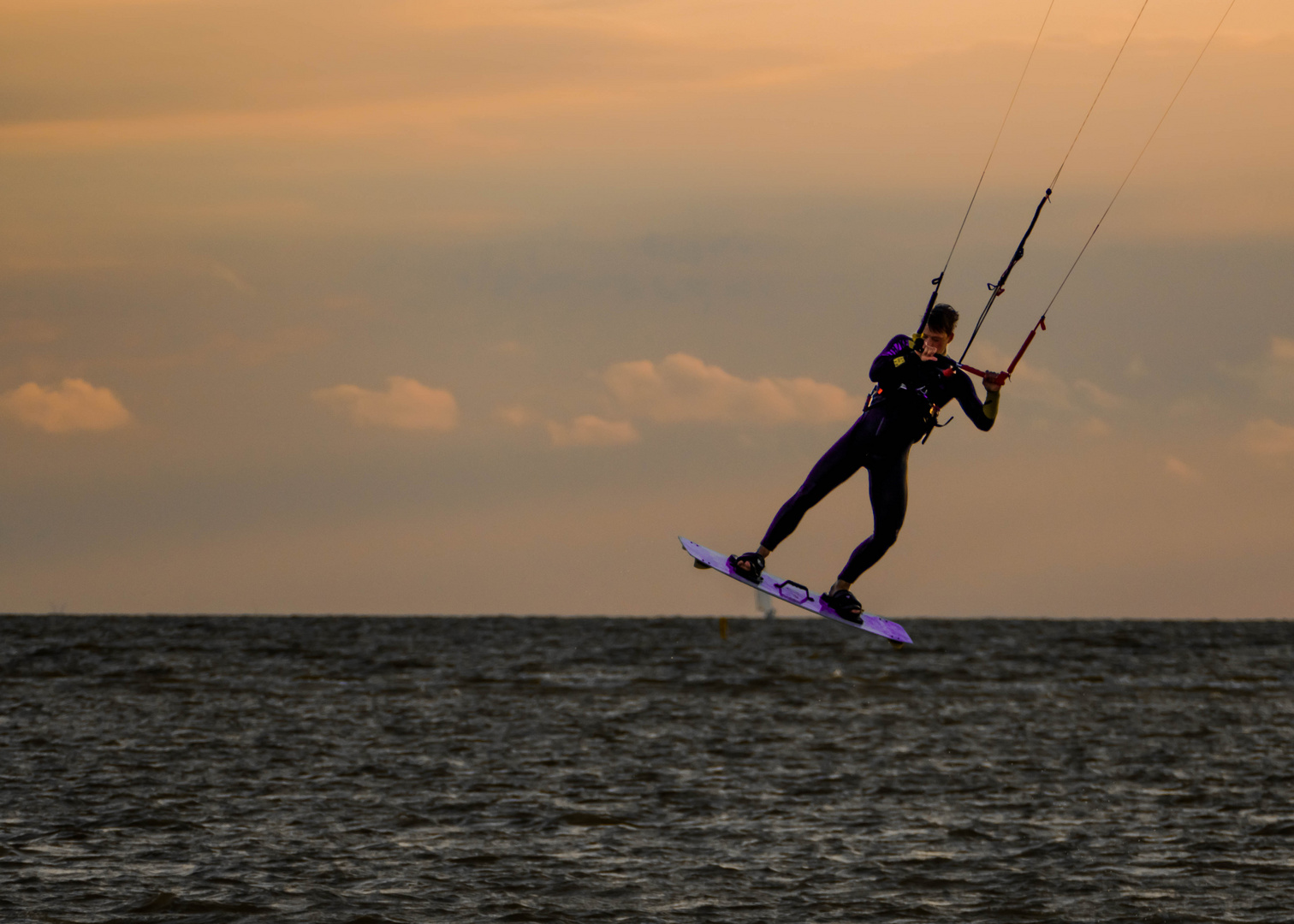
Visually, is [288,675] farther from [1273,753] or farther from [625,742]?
[1273,753]

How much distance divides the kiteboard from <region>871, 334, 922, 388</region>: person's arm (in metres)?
2.56

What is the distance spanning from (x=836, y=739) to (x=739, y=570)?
5329 cm

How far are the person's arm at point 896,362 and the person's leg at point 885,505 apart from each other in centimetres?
91

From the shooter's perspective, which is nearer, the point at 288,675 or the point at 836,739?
the point at 836,739

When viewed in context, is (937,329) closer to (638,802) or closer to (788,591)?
(788,591)

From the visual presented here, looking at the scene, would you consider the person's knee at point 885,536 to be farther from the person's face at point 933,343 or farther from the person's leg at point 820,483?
the person's face at point 933,343

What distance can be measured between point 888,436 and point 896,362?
0.83 metres

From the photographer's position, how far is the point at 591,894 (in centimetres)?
3466

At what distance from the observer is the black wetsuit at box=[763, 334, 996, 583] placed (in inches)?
586

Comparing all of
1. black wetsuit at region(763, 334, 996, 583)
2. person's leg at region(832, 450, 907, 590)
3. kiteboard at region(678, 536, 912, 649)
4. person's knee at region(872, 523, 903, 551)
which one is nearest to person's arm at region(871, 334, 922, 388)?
black wetsuit at region(763, 334, 996, 583)

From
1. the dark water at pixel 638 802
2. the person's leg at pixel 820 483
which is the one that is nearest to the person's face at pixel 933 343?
the person's leg at pixel 820 483

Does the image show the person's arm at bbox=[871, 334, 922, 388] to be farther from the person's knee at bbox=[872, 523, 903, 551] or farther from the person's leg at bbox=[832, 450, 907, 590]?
the person's knee at bbox=[872, 523, 903, 551]

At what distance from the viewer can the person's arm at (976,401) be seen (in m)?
14.7

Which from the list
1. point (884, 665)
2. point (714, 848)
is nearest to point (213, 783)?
point (714, 848)
